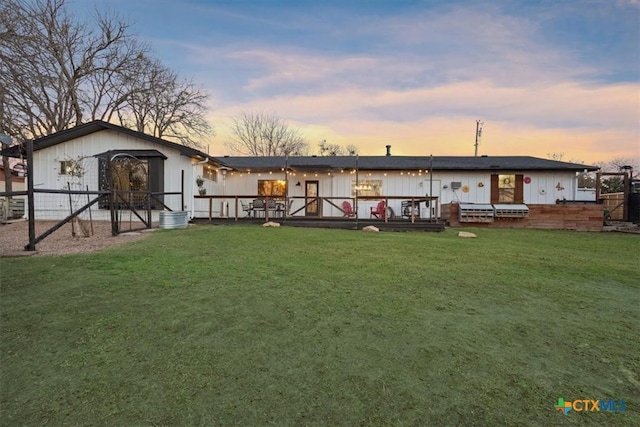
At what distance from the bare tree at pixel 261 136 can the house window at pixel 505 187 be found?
2142 cm

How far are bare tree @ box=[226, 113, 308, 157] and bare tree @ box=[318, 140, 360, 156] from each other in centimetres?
354

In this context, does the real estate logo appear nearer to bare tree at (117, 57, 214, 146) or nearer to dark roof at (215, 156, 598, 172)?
dark roof at (215, 156, 598, 172)

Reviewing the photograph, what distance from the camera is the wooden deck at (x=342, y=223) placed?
35.1 feet

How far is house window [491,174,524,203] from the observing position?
14539mm

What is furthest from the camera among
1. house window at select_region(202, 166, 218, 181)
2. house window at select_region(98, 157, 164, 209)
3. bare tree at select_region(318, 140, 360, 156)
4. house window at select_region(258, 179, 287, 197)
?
bare tree at select_region(318, 140, 360, 156)

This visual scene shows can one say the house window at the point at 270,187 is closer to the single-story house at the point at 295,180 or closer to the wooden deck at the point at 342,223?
the single-story house at the point at 295,180

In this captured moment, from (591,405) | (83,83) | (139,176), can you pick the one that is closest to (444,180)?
(139,176)

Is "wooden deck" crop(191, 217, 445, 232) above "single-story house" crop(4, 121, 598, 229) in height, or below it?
below

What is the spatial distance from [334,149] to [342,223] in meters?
25.9

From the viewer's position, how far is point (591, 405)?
1.61 meters

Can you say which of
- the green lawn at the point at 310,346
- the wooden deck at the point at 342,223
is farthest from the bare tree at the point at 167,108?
the green lawn at the point at 310,346

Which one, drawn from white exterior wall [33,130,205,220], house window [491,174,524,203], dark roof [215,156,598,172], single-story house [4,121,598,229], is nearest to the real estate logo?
single-story house [4,121,598,229]

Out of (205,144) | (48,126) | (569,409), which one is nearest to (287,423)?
(569,409)

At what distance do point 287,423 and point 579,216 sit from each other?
1470 cm
